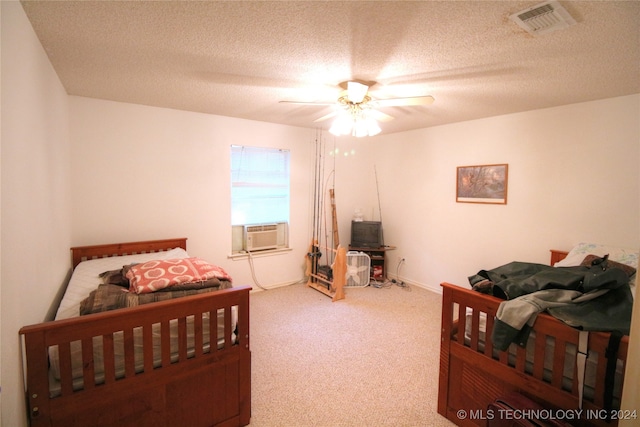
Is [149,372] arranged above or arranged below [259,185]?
below

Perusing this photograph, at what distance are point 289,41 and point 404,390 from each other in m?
2.38

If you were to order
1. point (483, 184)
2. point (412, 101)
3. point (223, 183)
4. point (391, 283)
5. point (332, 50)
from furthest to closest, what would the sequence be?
point (391, 283) < point (223, 183) < point (483, 184) < point (412, 101) < point (332, 50)

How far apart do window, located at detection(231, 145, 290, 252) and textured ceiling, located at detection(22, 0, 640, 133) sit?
3.64 ft

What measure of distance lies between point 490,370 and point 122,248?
3.24m

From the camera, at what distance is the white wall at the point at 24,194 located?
111 centimetres

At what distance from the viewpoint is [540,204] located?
297 centimetres

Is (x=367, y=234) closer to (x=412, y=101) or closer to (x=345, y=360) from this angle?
(x=345, y=360)

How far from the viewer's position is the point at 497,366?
60.4 inches

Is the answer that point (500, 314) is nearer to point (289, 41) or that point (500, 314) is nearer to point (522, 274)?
point (522, 274)

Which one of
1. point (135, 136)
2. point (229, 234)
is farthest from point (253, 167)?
point (135, 136)

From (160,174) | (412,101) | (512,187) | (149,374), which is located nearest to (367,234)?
(512,187)

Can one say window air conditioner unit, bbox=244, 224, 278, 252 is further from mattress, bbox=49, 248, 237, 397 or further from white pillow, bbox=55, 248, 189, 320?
mattress, bbox=49, 248, 237, 397

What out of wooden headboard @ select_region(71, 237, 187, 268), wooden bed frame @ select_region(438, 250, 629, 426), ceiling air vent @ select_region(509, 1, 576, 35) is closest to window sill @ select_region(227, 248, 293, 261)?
wooden headboard @ select_region(71, 237, 187, 268)

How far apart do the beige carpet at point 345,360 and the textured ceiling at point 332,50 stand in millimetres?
2222
